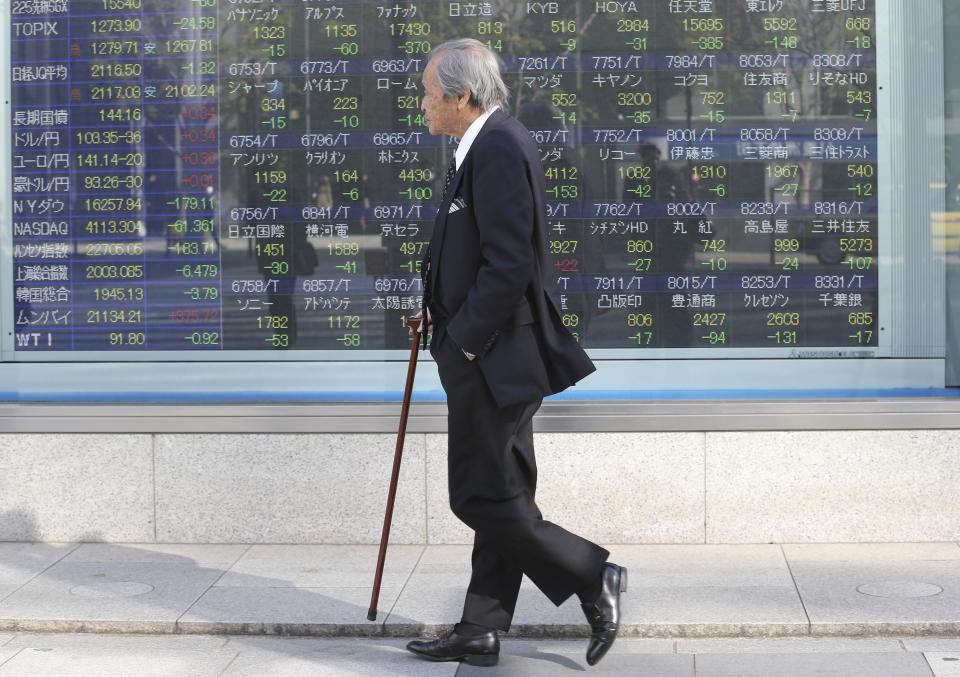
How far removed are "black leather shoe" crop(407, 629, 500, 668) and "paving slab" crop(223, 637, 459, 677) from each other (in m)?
0.04

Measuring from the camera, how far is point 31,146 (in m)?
6.65

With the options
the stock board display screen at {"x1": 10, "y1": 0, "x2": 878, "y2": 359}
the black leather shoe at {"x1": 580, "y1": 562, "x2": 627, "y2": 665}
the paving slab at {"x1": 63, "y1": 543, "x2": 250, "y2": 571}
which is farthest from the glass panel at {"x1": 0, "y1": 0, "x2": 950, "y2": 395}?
the black leather shoe at {"x1": 580, "y1": 562, "x2": 627, "y2": 665}

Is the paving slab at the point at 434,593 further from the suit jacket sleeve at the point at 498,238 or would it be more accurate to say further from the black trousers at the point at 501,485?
the suit jacket sleeve at the point at 498,238

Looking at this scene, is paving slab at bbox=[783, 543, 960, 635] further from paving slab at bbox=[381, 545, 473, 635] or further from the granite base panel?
paving slab at bbox=[381, 545, 473, 635]

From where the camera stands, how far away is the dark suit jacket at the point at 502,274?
4.43 m

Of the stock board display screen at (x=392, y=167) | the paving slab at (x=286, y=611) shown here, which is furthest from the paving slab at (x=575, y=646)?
the stock board display screen at (x=392, y=167)

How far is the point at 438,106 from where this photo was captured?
465 cm

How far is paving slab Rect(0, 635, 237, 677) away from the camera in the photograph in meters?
4.80

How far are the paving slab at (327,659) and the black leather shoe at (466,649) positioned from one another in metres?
0.04

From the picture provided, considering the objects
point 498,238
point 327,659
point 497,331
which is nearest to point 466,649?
point 327,659

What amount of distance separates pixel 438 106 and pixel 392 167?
1847 mm

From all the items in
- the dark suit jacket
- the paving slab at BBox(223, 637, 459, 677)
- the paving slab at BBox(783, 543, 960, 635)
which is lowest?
the paving slab at BBox(223, 637, 459, 677)

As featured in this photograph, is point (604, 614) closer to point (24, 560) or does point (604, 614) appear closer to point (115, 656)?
point (115, 656)

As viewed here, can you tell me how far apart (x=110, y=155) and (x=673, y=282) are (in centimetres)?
268
